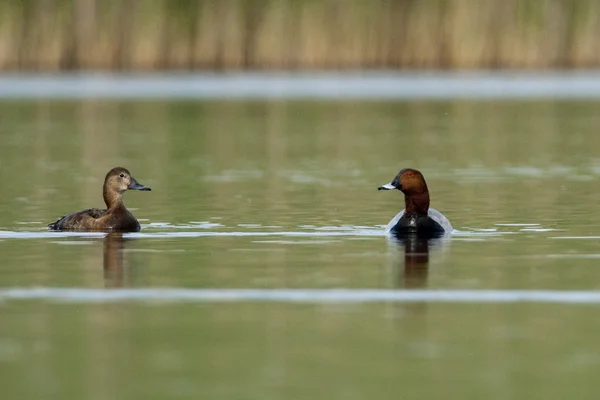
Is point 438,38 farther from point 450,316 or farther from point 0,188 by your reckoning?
point 450,316

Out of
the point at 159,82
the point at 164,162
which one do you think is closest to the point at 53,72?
the point at 159,82

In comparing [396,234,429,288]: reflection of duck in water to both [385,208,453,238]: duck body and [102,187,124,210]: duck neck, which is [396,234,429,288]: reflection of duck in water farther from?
[102,187,124,210]: duck neck

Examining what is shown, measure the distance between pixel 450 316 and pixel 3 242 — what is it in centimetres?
456

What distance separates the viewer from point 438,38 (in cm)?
4144

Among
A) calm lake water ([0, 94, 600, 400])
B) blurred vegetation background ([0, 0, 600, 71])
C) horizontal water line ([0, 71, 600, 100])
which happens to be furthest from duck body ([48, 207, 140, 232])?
blurred vegetation background ([0, 0, 600, 71])

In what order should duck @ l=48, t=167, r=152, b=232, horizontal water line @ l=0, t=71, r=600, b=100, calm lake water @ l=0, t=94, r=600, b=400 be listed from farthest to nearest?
Answer: 1. horizontal water line @ l=0, t=71, r=600, b=100
2. duck @ l=48, t=167, r=152, b=232
3. calm lake water @ l=0, t=94, r=600, b=400

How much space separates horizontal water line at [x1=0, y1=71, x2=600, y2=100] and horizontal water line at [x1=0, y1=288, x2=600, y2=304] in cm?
2902

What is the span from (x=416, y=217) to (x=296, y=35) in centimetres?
2956

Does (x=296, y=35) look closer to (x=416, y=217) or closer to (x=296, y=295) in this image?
(x=416, y=217)

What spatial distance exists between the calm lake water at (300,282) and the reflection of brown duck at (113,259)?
36mm

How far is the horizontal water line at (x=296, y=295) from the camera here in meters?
9.22

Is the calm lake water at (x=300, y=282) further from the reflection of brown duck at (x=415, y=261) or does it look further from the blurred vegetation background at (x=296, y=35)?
the blurred vegetation background at (x=296, y=35)

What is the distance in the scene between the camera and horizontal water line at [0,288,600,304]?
922cm

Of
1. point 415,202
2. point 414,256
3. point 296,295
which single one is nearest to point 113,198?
point 415,202
